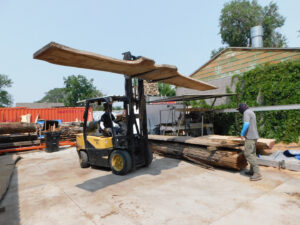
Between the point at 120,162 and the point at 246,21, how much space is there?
33.1 metres

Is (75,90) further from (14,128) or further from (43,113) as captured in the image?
(14,128)

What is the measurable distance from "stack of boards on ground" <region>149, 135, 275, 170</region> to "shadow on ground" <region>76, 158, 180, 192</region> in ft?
2.17

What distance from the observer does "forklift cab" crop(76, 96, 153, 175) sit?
5734 mm

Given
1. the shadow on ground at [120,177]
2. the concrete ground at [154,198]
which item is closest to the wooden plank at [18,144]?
the concrete ground at [154,198]

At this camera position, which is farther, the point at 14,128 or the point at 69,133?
the point at 69,133

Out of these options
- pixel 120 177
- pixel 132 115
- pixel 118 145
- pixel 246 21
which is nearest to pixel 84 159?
pixel 118 145

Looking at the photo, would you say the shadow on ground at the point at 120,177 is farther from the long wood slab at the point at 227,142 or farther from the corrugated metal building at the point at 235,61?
the corrugated metal building at the point at 235,61

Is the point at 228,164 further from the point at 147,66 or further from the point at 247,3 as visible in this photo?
the point at 247,3

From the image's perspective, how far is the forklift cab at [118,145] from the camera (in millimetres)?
5734

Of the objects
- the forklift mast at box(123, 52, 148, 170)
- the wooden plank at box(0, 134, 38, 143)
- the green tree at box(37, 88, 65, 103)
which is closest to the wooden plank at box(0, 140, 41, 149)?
the wooden plank at box(0, 134, 38, 143)

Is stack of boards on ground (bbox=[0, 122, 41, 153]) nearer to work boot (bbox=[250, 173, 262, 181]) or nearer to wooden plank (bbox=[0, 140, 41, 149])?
wooden plank (bbox=[0, 140, 41, 149])

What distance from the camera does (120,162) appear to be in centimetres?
571

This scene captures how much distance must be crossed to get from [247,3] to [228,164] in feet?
111

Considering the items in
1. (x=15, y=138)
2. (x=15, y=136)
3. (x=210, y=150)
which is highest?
(x=15, y=136)
